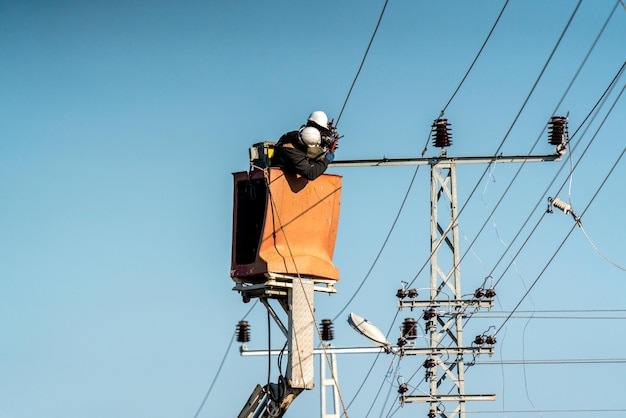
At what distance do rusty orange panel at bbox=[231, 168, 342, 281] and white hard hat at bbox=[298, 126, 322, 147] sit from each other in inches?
30.5

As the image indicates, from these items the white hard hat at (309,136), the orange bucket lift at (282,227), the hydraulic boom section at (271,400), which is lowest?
the hydraulic boom section at (271,400)

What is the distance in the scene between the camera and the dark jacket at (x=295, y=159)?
114ft

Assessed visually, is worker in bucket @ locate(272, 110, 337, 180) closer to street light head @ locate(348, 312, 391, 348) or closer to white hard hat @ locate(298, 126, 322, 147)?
white hard hat @ locate(298, 126, 322, 147)

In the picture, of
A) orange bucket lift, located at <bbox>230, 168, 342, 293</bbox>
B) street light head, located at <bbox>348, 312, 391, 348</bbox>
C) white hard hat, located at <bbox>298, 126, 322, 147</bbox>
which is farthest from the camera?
street light head, located at <bbox>348, 312, 391, 348</bbox>

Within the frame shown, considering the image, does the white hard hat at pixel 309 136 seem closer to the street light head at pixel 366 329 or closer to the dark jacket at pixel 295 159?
the dark jacket at pixel 295 159

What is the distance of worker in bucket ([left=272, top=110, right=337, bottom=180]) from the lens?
114 feet

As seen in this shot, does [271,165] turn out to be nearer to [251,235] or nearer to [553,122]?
[251,235]

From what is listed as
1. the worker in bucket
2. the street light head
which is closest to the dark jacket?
the worker in bucket

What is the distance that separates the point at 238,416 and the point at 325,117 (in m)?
6.15

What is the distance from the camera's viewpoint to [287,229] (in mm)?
35094

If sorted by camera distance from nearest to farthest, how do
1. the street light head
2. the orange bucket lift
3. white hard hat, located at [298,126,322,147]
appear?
white hard hat, located at [298,126,322,147], the orange bucket lift, the street light head

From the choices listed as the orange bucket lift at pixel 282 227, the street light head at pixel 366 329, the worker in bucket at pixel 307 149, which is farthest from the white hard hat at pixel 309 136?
the street light head at pixel 366 329

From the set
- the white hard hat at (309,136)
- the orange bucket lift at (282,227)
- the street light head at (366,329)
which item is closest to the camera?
the white hard hat at (309,136)

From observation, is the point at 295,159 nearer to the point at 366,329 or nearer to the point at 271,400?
the point at 271,400
